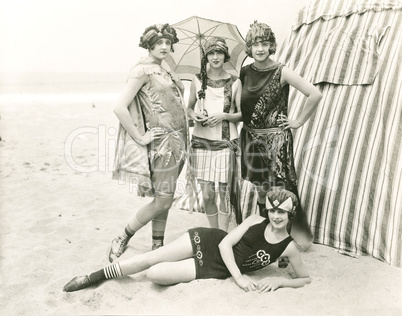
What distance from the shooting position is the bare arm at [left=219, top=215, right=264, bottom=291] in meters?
2.46

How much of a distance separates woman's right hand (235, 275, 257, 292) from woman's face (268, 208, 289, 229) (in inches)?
14.0

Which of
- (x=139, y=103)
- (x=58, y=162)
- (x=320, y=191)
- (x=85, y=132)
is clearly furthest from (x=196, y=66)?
(x=85, y=132)

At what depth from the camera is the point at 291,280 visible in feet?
8.27

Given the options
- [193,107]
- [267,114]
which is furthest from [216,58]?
[267,114]

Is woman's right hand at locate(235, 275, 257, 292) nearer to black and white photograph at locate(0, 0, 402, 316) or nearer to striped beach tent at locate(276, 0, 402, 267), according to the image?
black and white photograph at locate(0, 0, 402, 316)

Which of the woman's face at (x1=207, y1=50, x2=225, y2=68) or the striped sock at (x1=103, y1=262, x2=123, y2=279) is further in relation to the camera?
the woman's face at (x1=207, y1=50, x2=225, y2=68)

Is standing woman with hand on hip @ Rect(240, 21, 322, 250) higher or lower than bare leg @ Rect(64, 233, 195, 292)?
higher

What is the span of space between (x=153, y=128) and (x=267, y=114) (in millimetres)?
779

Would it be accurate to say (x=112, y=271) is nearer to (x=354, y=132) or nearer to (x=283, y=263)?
(x=283, y=263)

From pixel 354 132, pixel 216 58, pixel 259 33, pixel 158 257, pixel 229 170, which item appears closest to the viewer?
pixel 158 257

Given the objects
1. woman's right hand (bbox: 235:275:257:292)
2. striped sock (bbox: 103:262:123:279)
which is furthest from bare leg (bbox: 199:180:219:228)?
striped sock (bbox: 103:262:123:279)

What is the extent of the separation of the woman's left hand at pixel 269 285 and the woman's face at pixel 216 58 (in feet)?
4.71

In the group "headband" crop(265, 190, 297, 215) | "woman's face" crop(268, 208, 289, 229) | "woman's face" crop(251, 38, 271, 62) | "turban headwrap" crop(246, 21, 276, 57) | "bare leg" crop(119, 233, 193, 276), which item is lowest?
"bare leg" crop(119, 233, 193, 276)

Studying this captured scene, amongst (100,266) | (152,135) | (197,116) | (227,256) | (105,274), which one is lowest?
(100,266)
